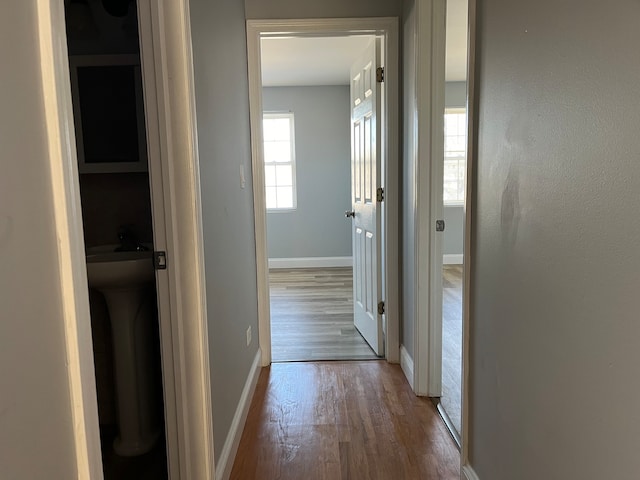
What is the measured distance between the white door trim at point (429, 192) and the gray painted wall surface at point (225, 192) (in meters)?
0.93

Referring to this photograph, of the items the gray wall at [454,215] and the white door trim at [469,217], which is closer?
the white door trim at [469,217]

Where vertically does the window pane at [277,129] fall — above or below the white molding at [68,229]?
above

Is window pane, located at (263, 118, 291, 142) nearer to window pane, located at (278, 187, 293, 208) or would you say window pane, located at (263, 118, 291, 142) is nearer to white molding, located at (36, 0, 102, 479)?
window pane, located at (278, 187, 293, 208)

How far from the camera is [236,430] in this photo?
2156mm

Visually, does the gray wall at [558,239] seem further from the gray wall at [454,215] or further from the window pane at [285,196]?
the window pane at [285,196]

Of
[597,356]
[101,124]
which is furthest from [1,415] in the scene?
[101,124]

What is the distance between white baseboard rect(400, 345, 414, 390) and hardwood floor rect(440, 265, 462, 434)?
0.65ft

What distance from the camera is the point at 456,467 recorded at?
1.99 metres

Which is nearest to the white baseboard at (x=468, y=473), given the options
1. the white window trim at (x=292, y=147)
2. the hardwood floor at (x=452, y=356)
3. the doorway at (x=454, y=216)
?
the doorway at (x=454, y=216)

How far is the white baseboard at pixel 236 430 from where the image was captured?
187 centimetres

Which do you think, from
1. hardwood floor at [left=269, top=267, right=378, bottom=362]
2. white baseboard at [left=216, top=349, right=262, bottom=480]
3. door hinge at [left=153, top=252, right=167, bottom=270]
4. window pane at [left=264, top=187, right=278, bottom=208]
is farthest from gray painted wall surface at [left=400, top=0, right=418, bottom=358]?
window pane at [left=264, top=187, right=278, bottom=208]

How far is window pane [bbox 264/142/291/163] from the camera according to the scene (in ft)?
20.5

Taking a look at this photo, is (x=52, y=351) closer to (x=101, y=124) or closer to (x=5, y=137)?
(x=5, y=137)

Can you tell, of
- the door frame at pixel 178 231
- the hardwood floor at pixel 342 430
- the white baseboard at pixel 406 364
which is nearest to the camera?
the door frame at pixel 178 231
